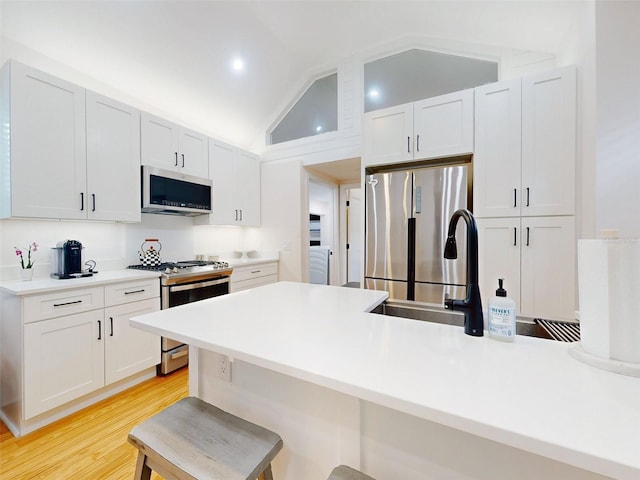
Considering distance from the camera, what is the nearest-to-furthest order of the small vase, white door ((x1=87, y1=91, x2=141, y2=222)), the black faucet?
1. the black faucet
2. the small vase
3. white door ((x1=87, y1=91, x2=141, y2=222))

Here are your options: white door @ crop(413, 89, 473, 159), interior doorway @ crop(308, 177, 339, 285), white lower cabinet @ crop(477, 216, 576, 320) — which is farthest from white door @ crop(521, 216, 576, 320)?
interior doorway @ crop(308, 177, 339, 285)

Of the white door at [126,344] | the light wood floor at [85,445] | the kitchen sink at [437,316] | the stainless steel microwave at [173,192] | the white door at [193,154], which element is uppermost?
the white door at [193,154]

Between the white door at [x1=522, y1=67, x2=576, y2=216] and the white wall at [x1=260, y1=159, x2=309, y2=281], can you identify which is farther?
the white wall at [x1=260, y1=159, x2=309, y2=281]

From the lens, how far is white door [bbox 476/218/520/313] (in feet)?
7.44

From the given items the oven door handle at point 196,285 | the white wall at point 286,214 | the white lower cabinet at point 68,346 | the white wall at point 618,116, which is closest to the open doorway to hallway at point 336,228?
the white wall at point 286,214

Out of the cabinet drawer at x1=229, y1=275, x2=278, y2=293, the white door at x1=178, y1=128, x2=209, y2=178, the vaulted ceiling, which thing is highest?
the vaulted ceiling

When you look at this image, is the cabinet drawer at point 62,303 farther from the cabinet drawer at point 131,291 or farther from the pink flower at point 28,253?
the pink flower at point 28,253

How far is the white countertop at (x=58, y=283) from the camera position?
170 cm

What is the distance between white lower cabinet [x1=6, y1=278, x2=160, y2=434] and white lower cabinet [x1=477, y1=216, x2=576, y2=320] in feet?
9.98

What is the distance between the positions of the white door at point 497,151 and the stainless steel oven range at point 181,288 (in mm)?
2652

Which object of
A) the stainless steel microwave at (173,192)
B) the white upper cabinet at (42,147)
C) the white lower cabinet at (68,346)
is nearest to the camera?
the white lower cabinet at (68,346)

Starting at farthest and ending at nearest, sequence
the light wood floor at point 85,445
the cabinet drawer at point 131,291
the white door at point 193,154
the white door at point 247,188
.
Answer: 1. the white door at point 247,188
2. the white door at point 193,154
3. the cabinet drawer at point 131,291
4. the light wood floor at point 85,445

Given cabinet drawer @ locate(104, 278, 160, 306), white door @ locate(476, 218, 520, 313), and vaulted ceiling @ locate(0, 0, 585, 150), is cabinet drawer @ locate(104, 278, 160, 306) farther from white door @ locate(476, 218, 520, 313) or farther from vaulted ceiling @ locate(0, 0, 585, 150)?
white door @ locate(476, 218, 520, 313)

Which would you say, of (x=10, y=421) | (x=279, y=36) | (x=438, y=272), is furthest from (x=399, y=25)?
(x=10, y=421)
